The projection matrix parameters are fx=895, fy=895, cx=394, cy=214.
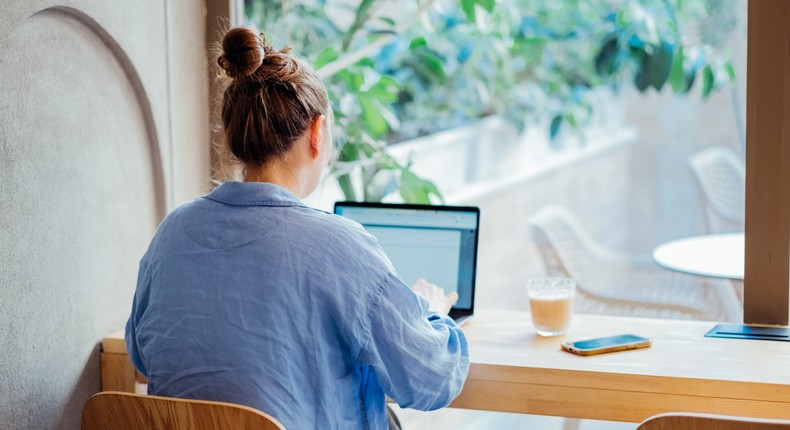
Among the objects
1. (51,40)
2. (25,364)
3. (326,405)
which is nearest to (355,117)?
(51,40)

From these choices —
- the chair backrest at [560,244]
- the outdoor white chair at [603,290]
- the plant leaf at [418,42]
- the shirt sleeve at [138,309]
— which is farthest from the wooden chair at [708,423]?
the chair backrest at [560,244]

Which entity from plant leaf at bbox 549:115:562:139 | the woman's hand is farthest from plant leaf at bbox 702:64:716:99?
the woman's hand

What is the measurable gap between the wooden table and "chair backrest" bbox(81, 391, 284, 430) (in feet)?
1.91

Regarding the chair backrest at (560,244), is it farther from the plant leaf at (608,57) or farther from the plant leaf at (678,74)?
the plant leaf at (678,74)

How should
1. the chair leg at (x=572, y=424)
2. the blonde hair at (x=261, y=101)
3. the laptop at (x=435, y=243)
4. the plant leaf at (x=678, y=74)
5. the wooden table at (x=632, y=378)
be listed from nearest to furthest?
1. the blonde hair at (x=261, y=101)
2. the wooden table at (x=632, y=378)
3. the laptop at (x=435, y=243)
4. the chair leg at (x=572, y=424)
5. the plant leaf at (x=678, y=74)

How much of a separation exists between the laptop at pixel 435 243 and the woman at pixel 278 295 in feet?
1.75

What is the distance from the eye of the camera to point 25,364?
1573 millimetres

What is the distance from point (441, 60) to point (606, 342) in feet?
6.30

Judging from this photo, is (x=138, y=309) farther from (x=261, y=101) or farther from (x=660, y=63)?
(x=660, y=63)

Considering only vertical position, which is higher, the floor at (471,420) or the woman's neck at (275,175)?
the woman's neck at (275,175)

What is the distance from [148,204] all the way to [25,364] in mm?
500

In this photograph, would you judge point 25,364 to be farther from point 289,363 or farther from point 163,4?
point 163,4

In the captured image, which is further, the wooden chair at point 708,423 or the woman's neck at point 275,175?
the woman's neck at point 275,175

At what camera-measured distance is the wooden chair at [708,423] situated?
1.06 m
